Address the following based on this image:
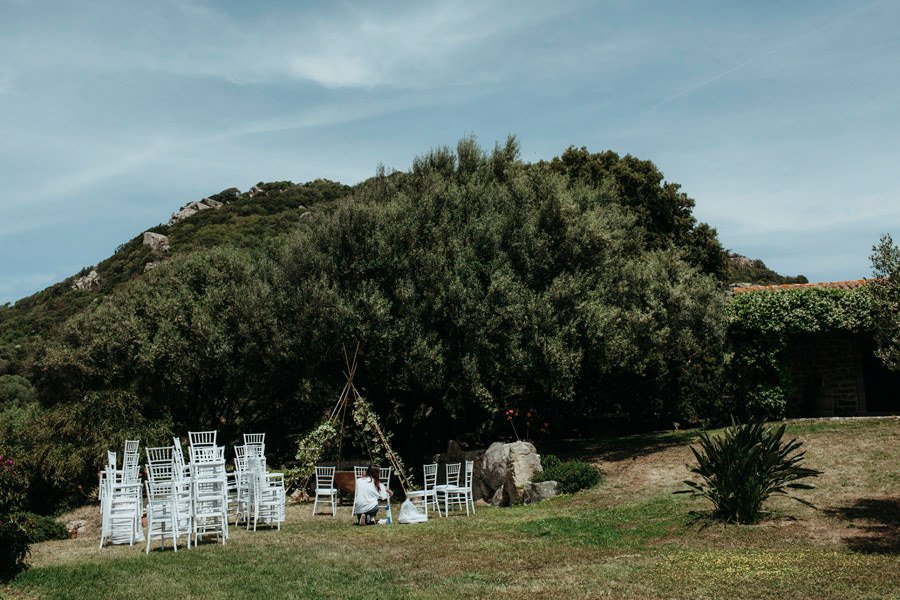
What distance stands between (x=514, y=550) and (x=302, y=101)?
1268 centimetres

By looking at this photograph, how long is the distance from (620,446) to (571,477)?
A: 16.5 ft

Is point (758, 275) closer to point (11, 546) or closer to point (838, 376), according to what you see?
point (838, 376)

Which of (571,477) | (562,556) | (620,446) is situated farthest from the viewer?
(620,446)

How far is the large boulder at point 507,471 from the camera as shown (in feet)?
53.9

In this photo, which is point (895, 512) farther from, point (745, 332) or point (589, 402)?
point (589, 402)

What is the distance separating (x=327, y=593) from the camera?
8.06 m

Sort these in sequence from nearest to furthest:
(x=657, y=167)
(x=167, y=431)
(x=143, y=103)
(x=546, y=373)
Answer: (x=143, y=103)
(x=546, y=373)
(x=167, y=431)
(x=657, y=167)

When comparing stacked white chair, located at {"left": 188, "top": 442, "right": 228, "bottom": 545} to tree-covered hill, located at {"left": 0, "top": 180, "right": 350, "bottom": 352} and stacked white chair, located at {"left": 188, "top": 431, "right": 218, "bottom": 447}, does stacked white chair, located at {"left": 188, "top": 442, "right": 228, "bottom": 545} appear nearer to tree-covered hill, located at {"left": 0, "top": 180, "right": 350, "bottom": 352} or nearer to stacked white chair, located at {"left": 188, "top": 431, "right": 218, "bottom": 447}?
stacked white chair, located at {"left": 188, "top": 431, "right": 218, "bottom": 447}

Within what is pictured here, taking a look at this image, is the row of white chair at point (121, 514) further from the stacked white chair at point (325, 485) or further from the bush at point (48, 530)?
the stacked white chair at point (325, 485)

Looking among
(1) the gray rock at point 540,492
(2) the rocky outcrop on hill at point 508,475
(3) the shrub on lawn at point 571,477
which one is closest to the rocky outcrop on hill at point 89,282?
(2) the rocky outcrop on hill at point 508,475

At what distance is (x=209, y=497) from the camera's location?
11961 millimetres

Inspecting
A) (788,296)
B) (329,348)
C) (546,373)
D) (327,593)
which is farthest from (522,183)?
(327,593)

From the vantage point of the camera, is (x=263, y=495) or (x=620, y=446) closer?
(x=263, y=495)

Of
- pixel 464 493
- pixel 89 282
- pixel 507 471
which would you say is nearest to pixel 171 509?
pixel 464 493
